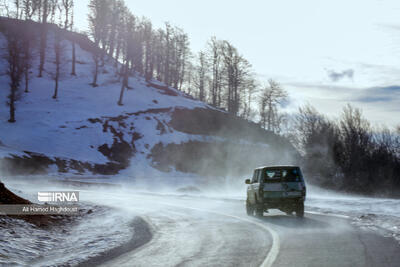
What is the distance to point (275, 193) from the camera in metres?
15.9

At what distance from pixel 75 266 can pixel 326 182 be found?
36.9 m

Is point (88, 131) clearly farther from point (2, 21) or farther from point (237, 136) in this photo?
point (2, 21)

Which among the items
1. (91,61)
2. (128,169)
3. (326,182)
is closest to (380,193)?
(326,182)

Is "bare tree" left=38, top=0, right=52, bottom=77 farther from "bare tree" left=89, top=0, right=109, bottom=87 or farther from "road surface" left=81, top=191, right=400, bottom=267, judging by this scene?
"road surface" left=81, top=191, right=400, bottom=267

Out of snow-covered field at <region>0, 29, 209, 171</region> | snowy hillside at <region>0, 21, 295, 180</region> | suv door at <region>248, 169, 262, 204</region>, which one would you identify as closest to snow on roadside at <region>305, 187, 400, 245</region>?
suv door at <region>248, 169, 262, 204</region>

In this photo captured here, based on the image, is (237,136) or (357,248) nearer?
(357,248)

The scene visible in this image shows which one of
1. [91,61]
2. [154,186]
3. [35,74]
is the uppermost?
[91,61]

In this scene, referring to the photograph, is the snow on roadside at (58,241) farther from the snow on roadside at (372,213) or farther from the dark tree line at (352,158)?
the dark tree line at (352,158)

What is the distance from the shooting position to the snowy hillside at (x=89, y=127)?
158 ft

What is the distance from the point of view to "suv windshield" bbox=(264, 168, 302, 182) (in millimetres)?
16172

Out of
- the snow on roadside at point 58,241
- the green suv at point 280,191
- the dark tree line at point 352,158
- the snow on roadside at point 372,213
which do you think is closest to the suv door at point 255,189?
the green suv at point 280,191

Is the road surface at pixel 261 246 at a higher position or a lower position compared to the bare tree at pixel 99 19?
lower

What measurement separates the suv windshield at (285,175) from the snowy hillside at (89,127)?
106 feet

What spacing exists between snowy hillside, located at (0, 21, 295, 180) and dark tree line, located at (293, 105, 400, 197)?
23.0m
